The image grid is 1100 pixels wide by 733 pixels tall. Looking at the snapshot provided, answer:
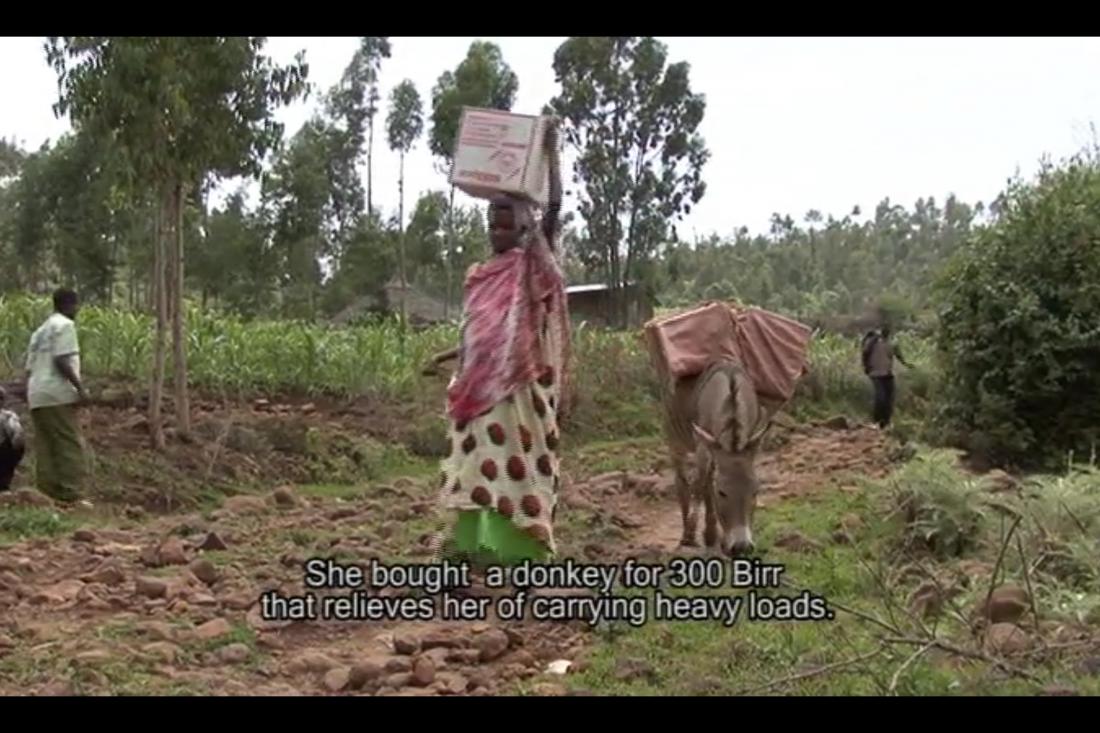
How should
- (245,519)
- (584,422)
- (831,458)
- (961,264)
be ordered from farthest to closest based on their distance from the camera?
(584,422)
(831,458)
(961,264)
(245,519)

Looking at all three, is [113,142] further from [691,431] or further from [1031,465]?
[1031,465]

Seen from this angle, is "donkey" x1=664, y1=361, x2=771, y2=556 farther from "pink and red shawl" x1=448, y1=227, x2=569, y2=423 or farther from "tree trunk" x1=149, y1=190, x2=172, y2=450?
"tree trunk" x1=149, y1=190, x2=172, y2=450

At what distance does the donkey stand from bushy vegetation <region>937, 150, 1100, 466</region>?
3867mm

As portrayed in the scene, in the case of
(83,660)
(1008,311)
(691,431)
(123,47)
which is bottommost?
(83,660)

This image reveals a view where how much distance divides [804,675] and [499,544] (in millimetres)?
2300

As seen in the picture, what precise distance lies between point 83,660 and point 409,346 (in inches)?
447

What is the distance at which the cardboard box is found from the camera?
19.9 feet

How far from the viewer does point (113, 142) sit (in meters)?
10.0

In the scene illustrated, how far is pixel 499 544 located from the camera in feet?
19.6

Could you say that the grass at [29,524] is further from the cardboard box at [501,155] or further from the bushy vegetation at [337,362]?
the bushy vegetation at [337,362]

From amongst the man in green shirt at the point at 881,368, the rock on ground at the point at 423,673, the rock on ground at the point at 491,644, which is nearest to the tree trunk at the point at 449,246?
the man in green shirt at the point at 881,368

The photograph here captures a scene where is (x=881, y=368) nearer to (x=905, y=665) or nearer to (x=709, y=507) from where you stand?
(x=709, y=507)

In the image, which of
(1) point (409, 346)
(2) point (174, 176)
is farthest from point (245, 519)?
(1) point (409, 346)

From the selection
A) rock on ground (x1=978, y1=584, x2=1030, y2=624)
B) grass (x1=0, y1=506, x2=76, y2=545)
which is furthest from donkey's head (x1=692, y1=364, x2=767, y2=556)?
grass (x1=0, y1=506, x2=76, y2=545)
